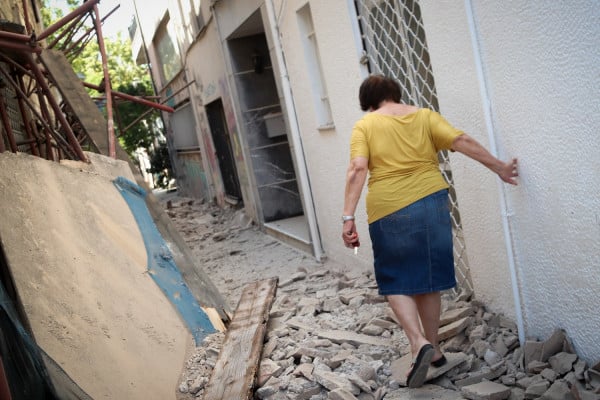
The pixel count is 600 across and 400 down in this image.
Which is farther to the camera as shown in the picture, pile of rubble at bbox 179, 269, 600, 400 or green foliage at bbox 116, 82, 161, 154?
green foliage at bbox 116, 82, 161, 154

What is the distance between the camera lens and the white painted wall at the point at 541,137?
3146 millimetres

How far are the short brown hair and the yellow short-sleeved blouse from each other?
0.51 ft

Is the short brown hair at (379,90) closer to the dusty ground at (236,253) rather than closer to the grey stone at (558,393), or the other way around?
the grey stone at (558,393)

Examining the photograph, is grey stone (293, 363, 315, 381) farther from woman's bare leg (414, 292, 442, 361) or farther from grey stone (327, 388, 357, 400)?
woman's bare leg (414, 292, 442, 361)

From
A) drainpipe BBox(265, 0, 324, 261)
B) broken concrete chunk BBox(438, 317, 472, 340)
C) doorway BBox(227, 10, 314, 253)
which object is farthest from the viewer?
doorway BBox(227, 10, 314, 253)

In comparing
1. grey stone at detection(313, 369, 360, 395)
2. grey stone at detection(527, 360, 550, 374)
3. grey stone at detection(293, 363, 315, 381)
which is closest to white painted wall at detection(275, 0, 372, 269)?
grey stone at detection(293, 363, 315, 381)

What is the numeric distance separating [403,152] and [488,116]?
0.53 m

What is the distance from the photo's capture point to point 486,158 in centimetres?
370

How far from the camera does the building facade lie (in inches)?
128

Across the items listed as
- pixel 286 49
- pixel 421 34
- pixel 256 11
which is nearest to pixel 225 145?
pixel 256 11

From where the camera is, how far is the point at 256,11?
9.23m

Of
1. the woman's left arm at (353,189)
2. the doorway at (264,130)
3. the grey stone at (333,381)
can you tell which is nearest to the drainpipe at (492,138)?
the woman's left arm at (353,189)

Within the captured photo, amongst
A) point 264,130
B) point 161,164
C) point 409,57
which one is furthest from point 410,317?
point 161,164

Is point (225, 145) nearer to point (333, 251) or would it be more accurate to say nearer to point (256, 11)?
point (256, 11)
